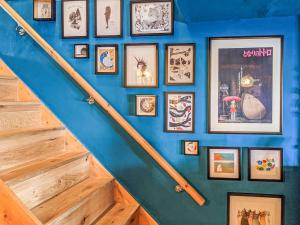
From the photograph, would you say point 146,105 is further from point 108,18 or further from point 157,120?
point 108,18

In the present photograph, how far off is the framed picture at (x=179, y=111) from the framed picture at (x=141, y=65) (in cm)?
18

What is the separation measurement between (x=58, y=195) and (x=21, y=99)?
101 cm

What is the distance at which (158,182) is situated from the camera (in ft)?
8.90

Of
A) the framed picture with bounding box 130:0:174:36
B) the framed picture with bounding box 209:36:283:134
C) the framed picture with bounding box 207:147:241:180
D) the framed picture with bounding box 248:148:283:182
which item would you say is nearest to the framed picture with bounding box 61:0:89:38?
the framed picture with bounding box 130:0:174:36

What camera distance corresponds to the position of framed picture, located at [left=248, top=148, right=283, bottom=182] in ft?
8.31

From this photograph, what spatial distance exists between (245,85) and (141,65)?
0.80 meters

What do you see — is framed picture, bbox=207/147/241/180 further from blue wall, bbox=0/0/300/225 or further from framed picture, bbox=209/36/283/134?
framed picture, bbox=209/36/283/134

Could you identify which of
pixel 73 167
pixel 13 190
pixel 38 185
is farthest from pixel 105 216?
pixel 13 190

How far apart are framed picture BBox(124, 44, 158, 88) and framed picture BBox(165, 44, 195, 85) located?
0.33 ft

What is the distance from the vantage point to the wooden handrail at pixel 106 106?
2.59 metres

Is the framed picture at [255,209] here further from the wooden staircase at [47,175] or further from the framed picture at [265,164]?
the wooden staircase at [47,175]

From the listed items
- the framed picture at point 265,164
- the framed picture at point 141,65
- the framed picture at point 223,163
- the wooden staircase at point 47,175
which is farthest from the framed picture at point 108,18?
the framed picture at point 265,164

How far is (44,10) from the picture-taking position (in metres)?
2.82

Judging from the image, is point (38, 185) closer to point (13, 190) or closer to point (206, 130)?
point (13, 190)
